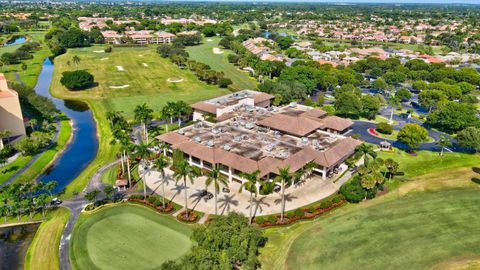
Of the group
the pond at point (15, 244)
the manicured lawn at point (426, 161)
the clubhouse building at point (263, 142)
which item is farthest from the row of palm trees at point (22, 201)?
the manicured lawn at point (426, 161)

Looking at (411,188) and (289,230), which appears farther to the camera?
(411,188)

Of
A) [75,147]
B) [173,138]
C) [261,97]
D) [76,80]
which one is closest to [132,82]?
[76,80]

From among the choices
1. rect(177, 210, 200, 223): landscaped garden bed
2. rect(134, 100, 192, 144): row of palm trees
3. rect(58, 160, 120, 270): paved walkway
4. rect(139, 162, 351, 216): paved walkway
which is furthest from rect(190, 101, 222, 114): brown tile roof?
rect(177, 210, 200, 223): landscaped garden bed

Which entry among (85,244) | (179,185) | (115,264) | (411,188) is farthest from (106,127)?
(411,188)

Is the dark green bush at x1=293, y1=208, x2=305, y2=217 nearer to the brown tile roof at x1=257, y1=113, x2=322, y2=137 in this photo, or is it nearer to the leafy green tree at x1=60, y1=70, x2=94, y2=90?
the brown tile roof at x1=257, y1=113, x2=322, y2=137

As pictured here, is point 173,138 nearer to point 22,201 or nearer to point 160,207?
point 160,207

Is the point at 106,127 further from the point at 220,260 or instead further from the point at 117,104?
the point at 220,260

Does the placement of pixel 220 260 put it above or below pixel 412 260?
A: above
